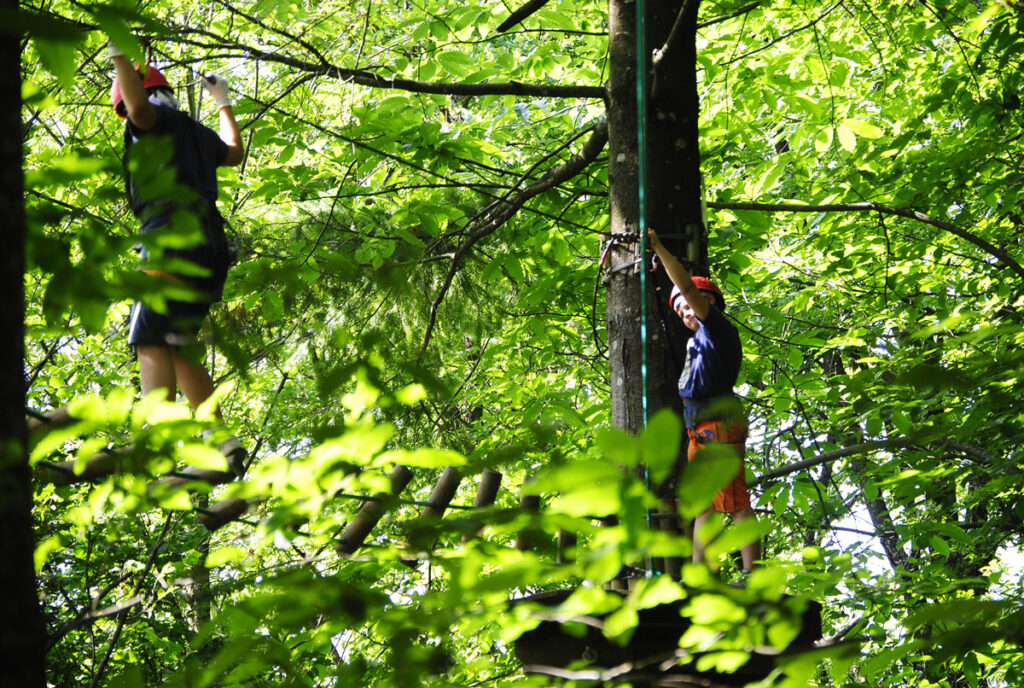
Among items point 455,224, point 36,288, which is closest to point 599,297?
point 455,224

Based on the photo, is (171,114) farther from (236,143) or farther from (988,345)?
(988,345)

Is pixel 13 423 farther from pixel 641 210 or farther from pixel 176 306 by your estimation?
pixel 641 210

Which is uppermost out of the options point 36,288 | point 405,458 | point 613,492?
point 36,288

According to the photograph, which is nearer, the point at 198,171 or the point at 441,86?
the point at 198,171

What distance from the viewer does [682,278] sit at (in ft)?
9.65

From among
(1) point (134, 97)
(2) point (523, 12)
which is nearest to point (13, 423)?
(1) point (134, 97)

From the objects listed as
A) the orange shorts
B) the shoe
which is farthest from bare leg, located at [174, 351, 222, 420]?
the orange shorts

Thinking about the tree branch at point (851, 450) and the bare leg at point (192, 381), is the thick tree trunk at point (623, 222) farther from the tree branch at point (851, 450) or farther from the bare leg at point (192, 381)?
the bare leg at point (192, 381)

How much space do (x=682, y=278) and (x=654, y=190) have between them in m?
0.36

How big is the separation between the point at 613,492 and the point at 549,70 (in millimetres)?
4790

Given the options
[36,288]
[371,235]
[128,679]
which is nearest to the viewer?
[128,679]

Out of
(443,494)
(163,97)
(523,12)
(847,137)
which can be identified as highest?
(523,12)

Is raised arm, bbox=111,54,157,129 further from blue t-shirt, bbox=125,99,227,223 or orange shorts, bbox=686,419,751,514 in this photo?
orange shorts, bbox=686,419,751,514

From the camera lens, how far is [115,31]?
3.80ft
